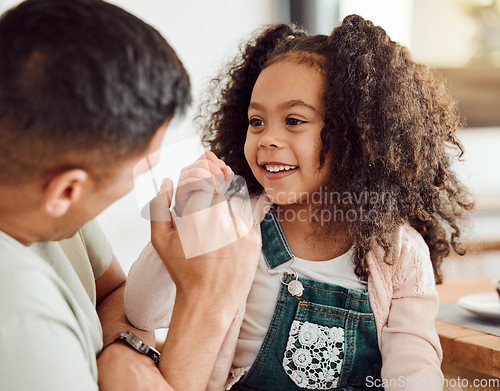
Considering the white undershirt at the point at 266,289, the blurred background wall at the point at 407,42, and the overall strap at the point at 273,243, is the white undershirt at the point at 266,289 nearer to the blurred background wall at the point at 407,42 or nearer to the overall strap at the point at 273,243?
the overall strap at the point at 273,243

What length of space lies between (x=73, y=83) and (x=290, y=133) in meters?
0.65

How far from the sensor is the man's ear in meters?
0.63

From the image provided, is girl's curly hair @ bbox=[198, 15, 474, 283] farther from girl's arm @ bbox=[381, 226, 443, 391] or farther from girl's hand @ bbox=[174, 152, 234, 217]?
girl's hand @ bbox=[174, 152, 234, 217]

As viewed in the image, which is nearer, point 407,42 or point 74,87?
point 74,87

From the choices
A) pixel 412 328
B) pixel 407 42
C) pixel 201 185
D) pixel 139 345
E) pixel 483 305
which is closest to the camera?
pixel 139 345

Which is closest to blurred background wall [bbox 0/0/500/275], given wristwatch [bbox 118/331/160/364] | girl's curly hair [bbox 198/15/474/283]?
girl's curly hair [bbox 198/15/474/283]

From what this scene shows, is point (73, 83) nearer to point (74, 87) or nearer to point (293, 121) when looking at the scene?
point (74, 87)

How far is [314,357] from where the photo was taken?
1.10 meters

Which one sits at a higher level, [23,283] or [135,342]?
[23,283]

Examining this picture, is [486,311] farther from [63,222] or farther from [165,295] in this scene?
[63,222]

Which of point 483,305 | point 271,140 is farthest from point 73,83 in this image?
point 483,305

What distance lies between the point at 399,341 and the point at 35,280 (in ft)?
2.41

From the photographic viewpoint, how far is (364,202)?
4.01ft

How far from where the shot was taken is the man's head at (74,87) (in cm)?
58
